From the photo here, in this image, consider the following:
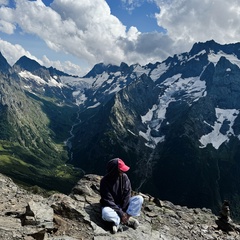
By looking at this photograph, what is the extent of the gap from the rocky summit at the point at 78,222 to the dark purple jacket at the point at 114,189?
133 cm

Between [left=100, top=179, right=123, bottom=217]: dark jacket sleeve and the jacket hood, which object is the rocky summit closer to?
[left=100, top=179, right=123, bottom=217]: dark jacket sleeve

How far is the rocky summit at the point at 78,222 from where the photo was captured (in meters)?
17.2

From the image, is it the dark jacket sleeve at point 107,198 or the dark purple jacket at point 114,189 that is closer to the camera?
the dark jacket sleeve at point 107,198

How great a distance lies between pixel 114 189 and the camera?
66.3ft

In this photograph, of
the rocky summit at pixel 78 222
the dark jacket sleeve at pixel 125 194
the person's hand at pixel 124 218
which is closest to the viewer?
the rocky summit at pixel 78 222

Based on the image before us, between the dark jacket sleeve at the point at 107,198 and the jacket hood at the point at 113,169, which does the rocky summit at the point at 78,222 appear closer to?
the dark jacket sleeve at the point at 107,198

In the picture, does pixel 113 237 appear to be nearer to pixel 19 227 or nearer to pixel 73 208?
pixel 73 208

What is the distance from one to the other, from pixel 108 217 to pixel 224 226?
13992 millimetres

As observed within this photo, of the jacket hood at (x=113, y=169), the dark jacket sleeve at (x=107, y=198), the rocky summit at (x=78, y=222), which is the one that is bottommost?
the rocky summit at (x=78, y=222)

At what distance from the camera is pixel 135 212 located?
2030cm

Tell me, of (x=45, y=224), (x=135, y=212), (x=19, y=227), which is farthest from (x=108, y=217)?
(x=19, y=227)

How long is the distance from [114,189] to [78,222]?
9.78 ft

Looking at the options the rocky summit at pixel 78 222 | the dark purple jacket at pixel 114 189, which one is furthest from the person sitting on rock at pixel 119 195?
the rocky summit at pixel 78 222

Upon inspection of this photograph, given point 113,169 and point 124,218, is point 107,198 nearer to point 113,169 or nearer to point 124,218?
point 124,218
